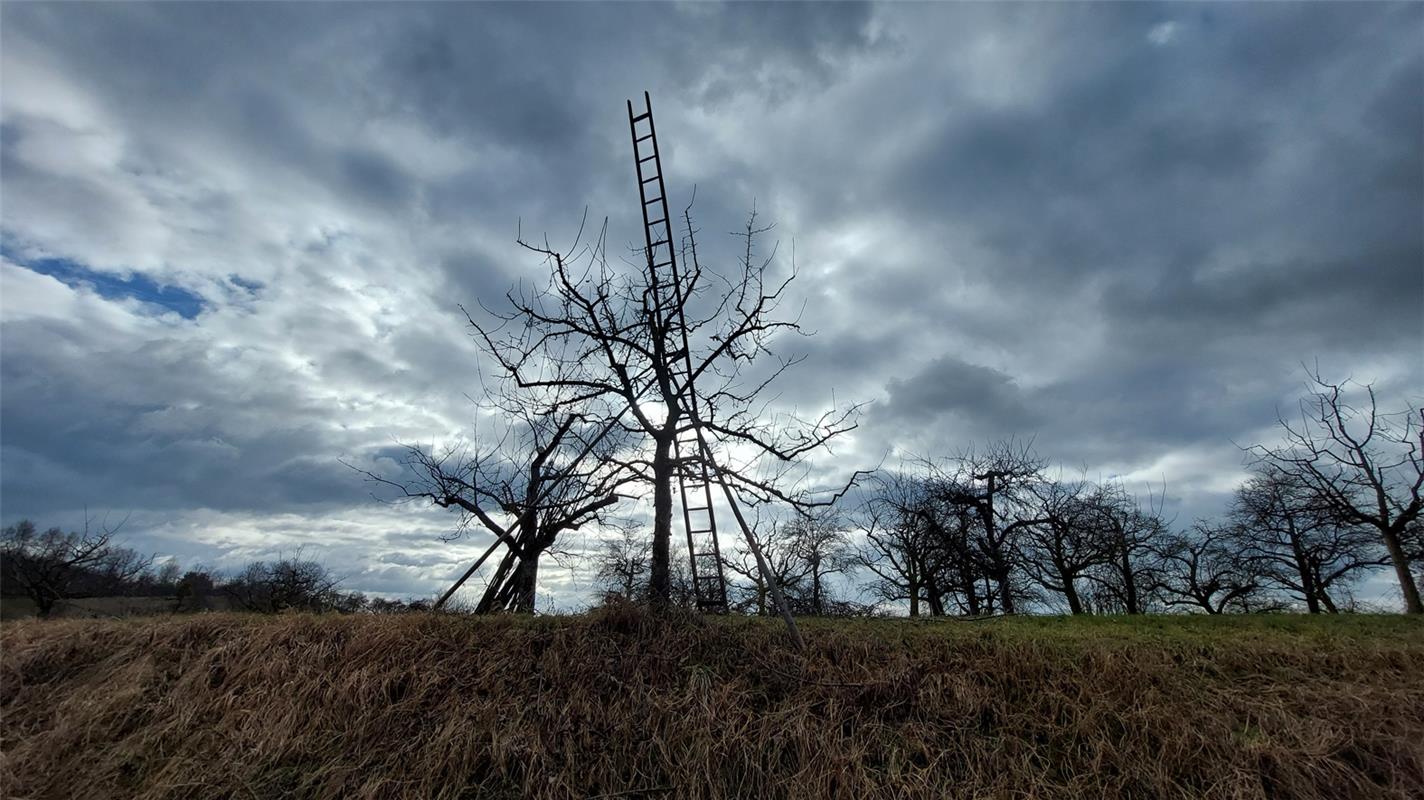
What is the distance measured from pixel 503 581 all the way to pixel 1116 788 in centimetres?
784

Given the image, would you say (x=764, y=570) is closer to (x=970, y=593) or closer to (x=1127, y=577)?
(x=970, y=593)

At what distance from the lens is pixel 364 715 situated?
637cm

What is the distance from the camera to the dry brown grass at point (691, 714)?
5.54 metres

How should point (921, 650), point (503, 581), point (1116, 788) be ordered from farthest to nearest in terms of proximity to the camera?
point (503, 581)
point (921, 650)
point (1116, 788)

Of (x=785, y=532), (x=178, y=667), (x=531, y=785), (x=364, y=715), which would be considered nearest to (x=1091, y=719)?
(x=531, y=785)

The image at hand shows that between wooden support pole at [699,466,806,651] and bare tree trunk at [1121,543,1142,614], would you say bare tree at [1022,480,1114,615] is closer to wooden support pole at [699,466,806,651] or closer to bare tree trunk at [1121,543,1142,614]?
bare tree trunk at [1121,543,1142,614]

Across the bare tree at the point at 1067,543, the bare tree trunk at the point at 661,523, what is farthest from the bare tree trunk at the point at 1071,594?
the bare tree trunk at the point at 661,523

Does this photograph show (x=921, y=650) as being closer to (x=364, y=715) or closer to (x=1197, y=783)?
(x=1197, y=783)

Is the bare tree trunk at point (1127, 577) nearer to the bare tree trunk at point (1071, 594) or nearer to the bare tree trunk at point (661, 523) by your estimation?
the bare tree trunk at point (1071, 594)

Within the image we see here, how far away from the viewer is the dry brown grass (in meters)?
5.54

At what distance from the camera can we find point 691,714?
612 centimetres

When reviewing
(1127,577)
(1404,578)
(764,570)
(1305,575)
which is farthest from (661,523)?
(1305,575)

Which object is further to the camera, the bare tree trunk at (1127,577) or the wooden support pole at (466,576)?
the bare tree trunk at (1127,577)

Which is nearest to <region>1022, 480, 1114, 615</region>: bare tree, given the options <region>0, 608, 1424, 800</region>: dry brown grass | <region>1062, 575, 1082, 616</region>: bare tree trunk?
<region>1062, 575, 1082, 616</region>: bare tree trunk
